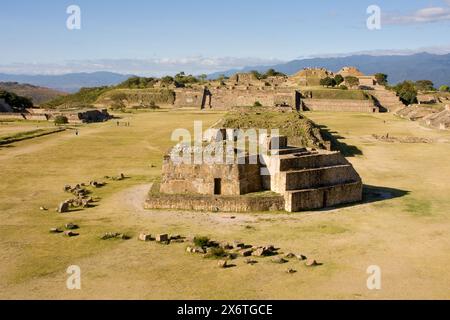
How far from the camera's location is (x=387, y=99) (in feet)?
303

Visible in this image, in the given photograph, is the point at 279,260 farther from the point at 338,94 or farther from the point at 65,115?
the point at 338,94

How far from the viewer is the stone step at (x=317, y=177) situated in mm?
21641

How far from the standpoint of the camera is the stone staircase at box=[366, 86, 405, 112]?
90.1m

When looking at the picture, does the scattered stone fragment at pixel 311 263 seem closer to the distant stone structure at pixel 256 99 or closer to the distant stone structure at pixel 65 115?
the distant stone structure at pixel 65 115

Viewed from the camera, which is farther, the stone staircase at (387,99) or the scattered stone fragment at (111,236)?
the stone staircase at (387,99)

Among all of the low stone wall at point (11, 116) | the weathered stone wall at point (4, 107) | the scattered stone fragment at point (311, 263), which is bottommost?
the scattered stone fragment at point (311, 263)

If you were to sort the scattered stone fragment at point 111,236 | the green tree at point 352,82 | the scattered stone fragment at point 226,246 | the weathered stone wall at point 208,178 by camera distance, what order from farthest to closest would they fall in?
the green tree at point 352,82 < the weathered stone wall at point 208,178 < the scattered stone fragment at point 111,236 < the scattered stone fragment at point 226,246

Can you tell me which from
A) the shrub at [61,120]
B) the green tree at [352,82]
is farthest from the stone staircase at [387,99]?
the shrub at [61,120]

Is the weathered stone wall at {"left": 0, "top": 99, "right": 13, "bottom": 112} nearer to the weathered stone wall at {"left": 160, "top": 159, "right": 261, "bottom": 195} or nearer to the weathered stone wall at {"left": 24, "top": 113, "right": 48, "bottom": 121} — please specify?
the weathered stone wall at {"left": 24, "top": 113, "right": 48, "bottom": 121}

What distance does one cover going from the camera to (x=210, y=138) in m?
28.3

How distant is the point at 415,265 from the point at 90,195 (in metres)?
15.7

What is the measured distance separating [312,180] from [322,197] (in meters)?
0.89

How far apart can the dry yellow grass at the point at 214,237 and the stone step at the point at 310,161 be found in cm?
243

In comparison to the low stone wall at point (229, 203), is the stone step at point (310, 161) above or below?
above
